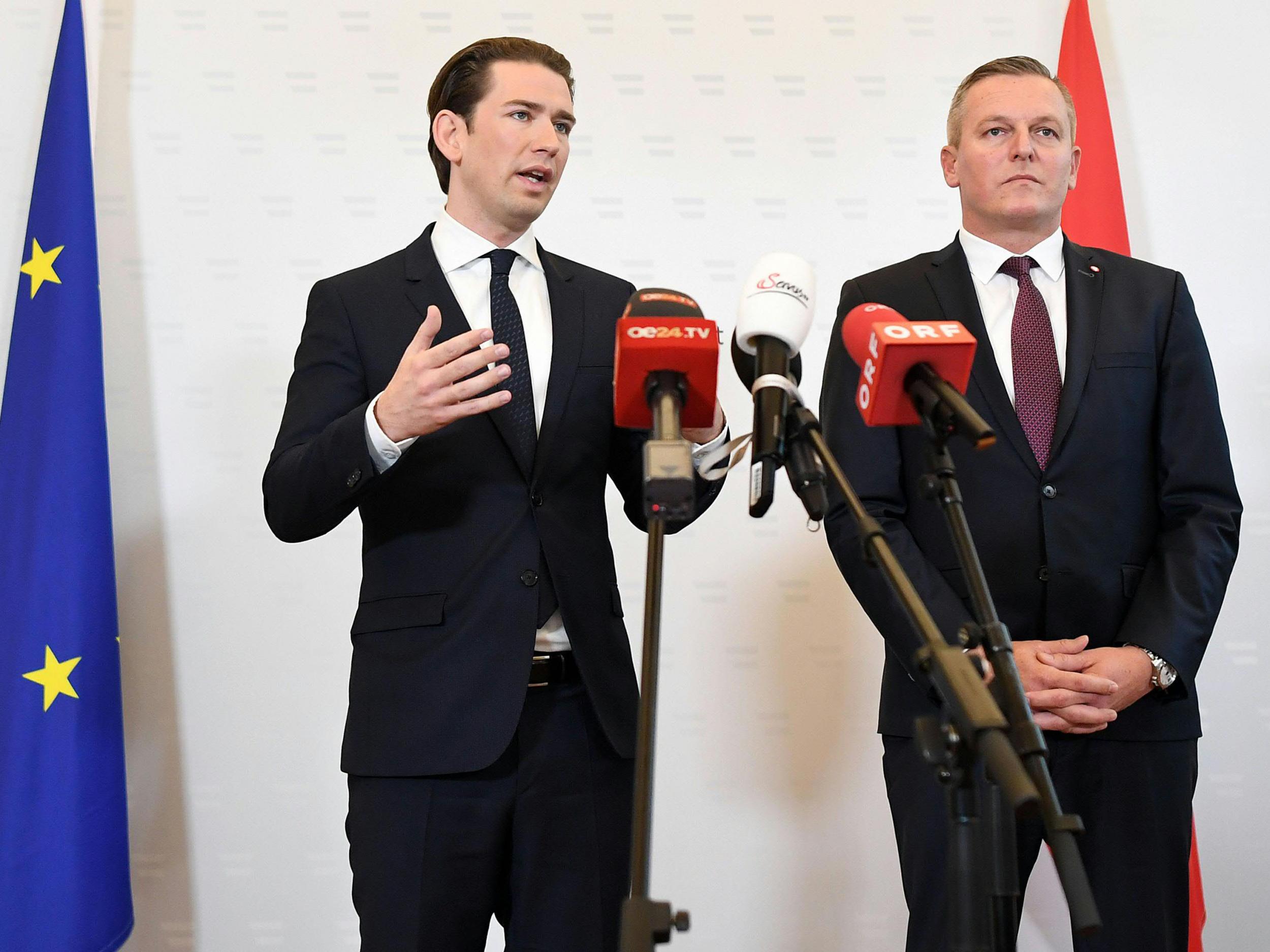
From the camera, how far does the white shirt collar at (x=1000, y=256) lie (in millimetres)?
2316

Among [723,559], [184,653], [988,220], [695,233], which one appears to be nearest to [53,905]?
[184,653]

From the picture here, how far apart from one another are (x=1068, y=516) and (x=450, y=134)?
4.11 feet

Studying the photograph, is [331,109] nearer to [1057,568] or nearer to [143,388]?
[143,388]

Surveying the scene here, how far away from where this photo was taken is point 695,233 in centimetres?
327

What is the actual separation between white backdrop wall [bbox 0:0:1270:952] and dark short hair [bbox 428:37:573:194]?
89 cm

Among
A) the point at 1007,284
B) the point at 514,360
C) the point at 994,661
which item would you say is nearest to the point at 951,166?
the point at 1007,284

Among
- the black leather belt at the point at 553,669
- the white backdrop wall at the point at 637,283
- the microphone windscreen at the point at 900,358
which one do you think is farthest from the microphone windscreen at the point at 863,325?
the white backdrop wall at the point at 637,283

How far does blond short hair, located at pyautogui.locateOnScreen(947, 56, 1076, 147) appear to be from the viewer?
2398mm

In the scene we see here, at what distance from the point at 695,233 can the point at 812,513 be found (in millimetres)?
2081

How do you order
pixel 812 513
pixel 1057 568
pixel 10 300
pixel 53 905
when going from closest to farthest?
pixel 812 513 < pixel 1057 568 < pixel 53 905 < pixel 10 300

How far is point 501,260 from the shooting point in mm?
2168

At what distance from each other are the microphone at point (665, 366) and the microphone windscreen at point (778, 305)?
0.06m

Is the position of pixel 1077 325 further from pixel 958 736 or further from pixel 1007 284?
pixel 958 736

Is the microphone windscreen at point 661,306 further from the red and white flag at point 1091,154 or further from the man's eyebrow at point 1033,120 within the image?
the red and white flag at point 1091,154
